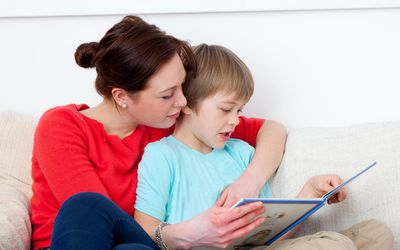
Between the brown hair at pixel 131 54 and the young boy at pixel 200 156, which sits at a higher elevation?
the brown hair at pixel 131 54

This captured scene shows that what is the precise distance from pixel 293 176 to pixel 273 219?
43 centimetres

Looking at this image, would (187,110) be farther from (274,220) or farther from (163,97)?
(274,220)

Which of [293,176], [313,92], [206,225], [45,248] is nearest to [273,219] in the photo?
[206,225]

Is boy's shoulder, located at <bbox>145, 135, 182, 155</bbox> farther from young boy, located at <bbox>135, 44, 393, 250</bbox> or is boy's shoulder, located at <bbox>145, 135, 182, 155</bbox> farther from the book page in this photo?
the book page

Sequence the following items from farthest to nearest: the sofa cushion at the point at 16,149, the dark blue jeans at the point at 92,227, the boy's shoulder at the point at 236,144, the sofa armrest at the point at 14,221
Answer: the sofa cushion at the point at 16,149 < the boy's shoulder at the point at 236,144 < the sofa armrest at the point at 14,221 < the dark blue jeans at the point at 92,227

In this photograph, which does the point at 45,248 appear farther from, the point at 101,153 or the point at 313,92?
the point at 313,92

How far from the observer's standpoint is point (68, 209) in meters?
1.36

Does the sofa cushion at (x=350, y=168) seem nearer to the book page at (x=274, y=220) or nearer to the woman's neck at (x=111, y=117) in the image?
the book page at (x=274, y=220)

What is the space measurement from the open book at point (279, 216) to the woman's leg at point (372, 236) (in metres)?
0.15

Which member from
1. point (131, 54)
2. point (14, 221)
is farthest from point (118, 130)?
point (14, 221)

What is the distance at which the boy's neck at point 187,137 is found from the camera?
181cm

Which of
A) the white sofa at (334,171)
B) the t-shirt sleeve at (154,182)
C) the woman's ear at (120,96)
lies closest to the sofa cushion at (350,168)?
the white sofa at (334,171)

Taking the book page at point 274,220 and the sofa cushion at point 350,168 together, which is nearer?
the book page at point 274,220

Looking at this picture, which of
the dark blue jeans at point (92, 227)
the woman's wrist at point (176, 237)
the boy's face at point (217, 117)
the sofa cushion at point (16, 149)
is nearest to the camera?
the dark blue jeans at point (92, 227)
